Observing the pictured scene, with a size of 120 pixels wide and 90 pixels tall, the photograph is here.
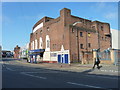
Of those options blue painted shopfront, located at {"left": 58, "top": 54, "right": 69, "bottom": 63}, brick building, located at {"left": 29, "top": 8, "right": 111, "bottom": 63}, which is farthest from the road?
blue painted shopfront, located at {"left": 58, "top": 54, "right": 69, "bottom": 63}

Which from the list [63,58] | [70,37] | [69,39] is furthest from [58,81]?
[63,58]

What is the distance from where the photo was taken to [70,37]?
3128 cm

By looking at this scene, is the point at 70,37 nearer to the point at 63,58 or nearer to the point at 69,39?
the point at 69,39

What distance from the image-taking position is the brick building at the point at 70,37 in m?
A: 31.2

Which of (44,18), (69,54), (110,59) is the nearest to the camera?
(110,59)

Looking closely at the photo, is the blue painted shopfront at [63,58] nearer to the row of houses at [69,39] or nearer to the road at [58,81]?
the row of houses at [69,39]

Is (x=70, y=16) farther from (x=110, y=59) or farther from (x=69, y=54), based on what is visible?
(x=110, y=59)

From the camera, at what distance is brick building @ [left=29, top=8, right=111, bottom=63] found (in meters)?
31.2

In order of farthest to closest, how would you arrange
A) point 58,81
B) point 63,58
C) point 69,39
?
1. point 63,58
2. point 69,39
3. point 58,81

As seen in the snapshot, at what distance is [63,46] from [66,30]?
3.83 m

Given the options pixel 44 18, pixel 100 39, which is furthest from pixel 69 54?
pixel 44 18

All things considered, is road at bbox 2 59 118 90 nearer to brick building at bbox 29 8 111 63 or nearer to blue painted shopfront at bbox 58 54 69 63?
brick building at bbox 29 8 111 63

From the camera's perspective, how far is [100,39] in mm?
38656

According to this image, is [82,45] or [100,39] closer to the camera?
[82,45]
